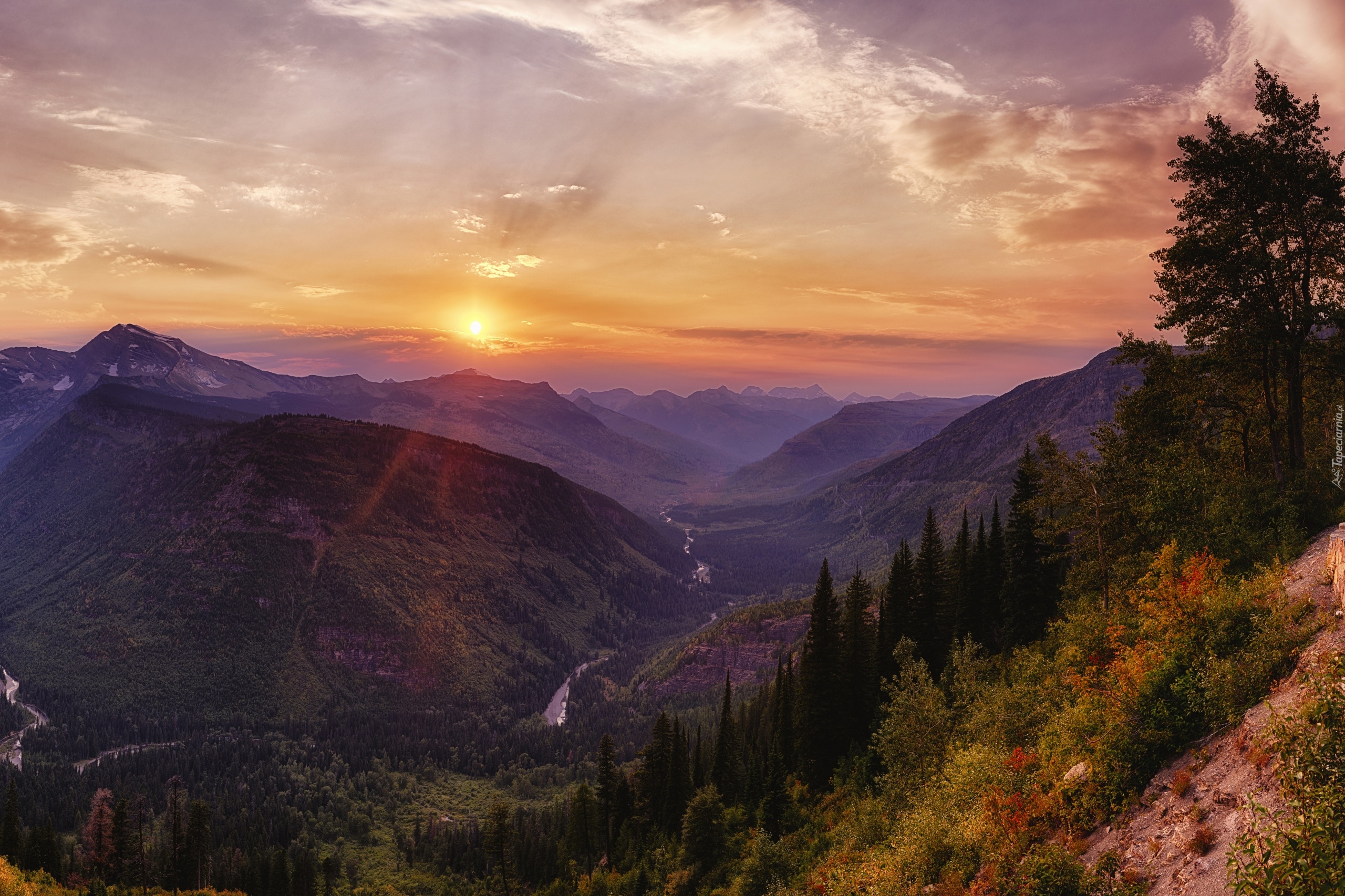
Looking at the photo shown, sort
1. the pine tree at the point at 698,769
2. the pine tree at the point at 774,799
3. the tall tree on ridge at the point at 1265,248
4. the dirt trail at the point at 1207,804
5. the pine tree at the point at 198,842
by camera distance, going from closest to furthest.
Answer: the dirt trail at the point at 1207,804, the tall tree on ridge at the point at 1265,248, the pine tree at the point at 774,799, the pine tree at the point at 698,769, the pine tree at the point at 198,842

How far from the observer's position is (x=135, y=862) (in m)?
95.6

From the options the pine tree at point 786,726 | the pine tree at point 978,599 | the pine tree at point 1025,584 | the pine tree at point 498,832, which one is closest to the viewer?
the pine tree at point 1025,584

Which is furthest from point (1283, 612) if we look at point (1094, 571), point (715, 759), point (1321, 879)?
point (715, 759)

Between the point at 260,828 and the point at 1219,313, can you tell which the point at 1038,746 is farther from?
the point at 260,828

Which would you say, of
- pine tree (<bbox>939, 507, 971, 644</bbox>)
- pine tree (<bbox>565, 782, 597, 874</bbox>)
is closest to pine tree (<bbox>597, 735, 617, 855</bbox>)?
pine tree (<bbox>565, 782, 597, 874</bbox>)

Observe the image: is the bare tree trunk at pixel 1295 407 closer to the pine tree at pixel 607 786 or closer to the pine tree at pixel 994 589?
the pine tree at pixel 994 589

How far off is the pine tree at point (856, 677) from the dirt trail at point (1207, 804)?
181ft

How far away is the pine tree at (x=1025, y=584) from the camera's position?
6162 centimetres

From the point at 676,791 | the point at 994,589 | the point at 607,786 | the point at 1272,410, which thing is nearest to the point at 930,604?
the point at 994,589

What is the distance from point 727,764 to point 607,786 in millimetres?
20063

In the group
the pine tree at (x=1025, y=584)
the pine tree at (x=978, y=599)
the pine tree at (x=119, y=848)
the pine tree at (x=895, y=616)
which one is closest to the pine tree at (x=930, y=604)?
the pine tree at (x=895, y=616)

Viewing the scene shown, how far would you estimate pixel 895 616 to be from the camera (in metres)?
82.8

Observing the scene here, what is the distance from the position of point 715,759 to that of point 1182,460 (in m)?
75.6

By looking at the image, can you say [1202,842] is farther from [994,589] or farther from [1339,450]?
[994,589]
